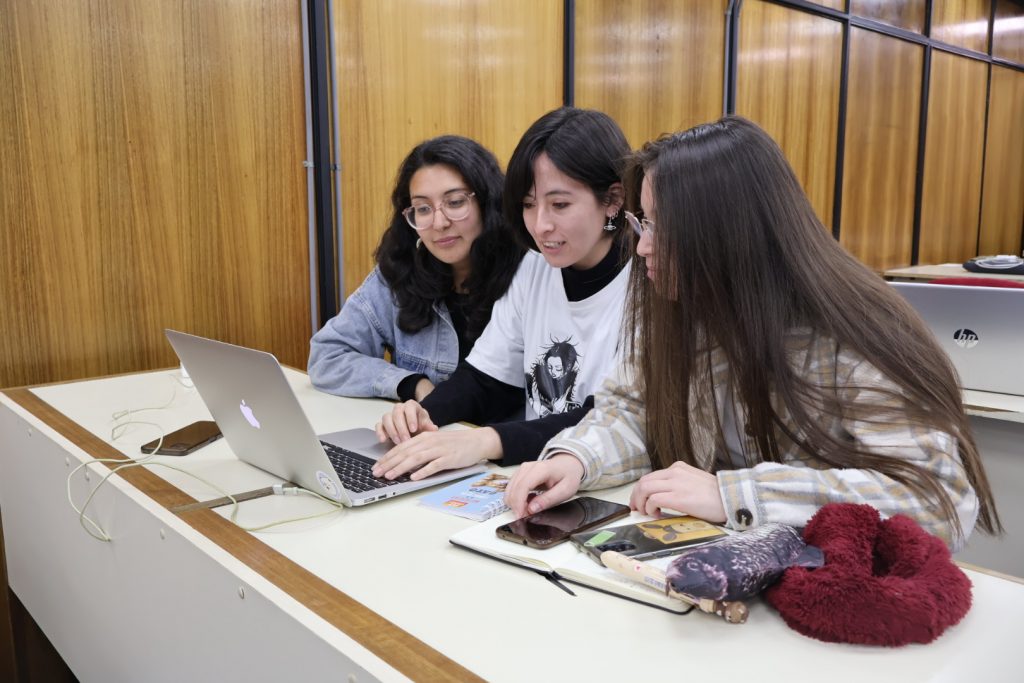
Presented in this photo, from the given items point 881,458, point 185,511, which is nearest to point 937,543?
point 881,458

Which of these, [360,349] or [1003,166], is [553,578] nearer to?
[360,349]

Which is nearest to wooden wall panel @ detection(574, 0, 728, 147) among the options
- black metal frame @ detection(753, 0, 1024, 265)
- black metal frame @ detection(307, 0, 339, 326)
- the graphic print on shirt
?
black metal frame @ detection(753, 0, 1024, 265)

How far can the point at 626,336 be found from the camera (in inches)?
48.9

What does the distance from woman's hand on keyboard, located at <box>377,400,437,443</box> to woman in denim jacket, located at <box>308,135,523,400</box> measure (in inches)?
15.6

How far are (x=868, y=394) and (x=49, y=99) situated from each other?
1.96 m

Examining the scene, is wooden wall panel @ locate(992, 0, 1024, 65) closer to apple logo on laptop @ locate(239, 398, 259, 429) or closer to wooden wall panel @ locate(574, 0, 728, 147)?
wooden wall panel @ locate(574, 0, 728, 147)

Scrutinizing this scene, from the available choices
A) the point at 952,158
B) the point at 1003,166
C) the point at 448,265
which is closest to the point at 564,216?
the point at 448,265

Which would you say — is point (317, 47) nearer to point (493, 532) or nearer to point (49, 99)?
point (49, 99)

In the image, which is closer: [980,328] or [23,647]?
[980,328]

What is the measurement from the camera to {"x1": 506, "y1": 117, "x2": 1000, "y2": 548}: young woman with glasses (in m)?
0.86

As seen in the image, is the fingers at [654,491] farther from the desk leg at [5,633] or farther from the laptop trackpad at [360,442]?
the desk leg at [5,633]

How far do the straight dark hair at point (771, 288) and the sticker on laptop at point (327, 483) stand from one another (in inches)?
19.2

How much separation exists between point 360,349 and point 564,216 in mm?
705

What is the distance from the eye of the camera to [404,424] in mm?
1308
